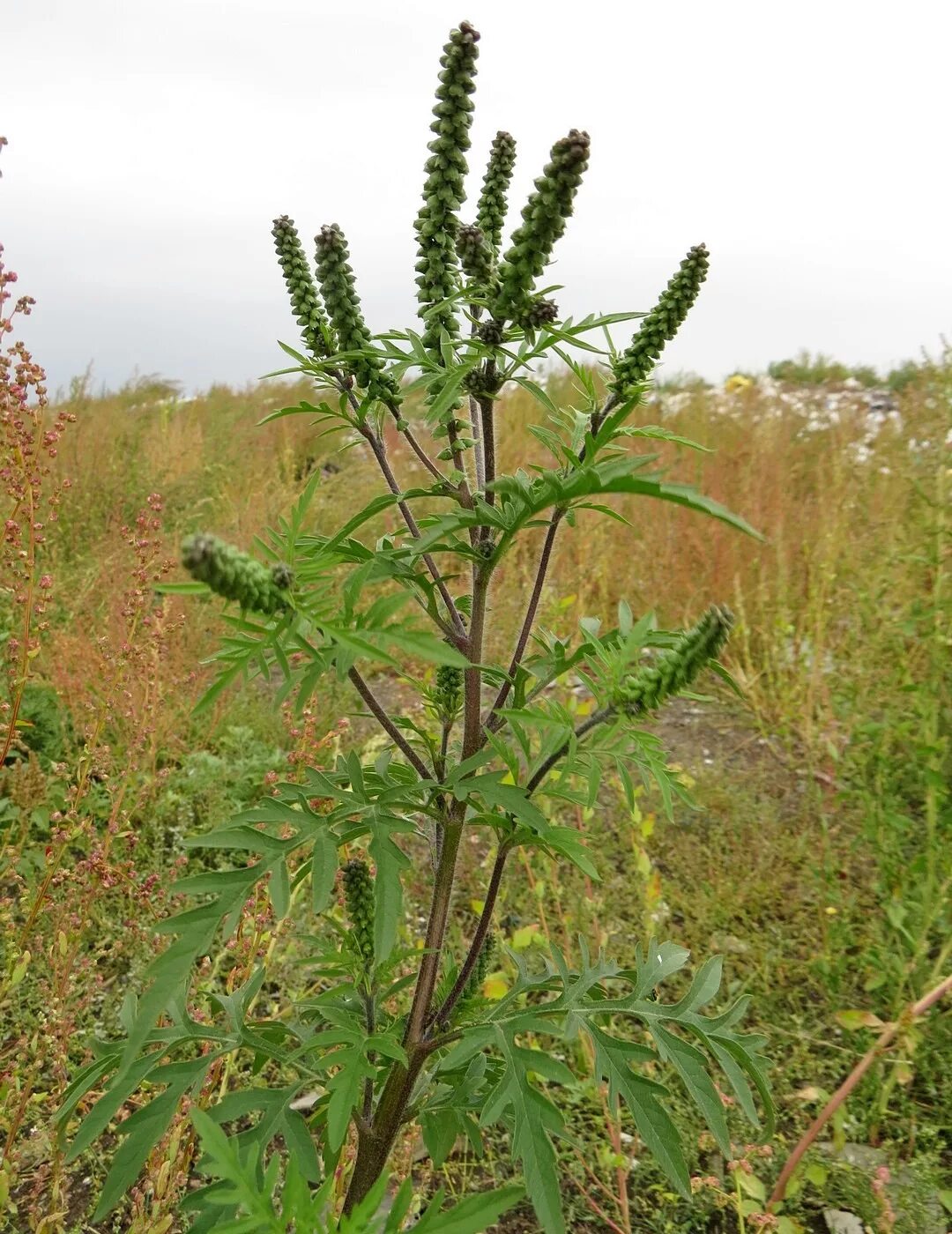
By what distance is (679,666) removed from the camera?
42.7 inches

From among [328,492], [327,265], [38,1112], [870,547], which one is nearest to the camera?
[327,265]

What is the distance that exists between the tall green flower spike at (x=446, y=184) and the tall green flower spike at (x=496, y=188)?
4cm

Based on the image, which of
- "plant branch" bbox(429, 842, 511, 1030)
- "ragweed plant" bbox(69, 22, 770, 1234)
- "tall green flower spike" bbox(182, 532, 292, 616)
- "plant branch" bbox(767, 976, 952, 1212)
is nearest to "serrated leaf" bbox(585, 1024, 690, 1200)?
"ragweed plant" bbox(69, 22, 770, 1234)

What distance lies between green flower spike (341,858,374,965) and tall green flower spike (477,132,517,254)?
3.01 ft

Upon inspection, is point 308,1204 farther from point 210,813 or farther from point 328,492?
point 328,492

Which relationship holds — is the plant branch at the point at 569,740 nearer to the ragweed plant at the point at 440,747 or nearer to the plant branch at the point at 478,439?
the ragweed plant at the point at 440,747

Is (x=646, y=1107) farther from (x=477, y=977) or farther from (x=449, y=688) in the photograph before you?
(x=449, y=688)

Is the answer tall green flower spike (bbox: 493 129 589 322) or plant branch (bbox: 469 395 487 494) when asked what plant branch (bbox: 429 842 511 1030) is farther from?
tall green flower spike (bbox: 493 129 589 322)

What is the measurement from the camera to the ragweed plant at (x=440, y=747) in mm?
981

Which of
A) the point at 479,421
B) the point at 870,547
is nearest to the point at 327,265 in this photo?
the point at 479,421

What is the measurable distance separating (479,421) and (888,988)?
239 centimetres

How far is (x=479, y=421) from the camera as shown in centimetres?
129

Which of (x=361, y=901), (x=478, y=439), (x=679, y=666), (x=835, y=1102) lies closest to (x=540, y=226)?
(x=478, y=439)

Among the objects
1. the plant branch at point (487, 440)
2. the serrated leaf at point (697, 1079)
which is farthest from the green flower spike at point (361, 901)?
the plant branch at point (487, 440)
